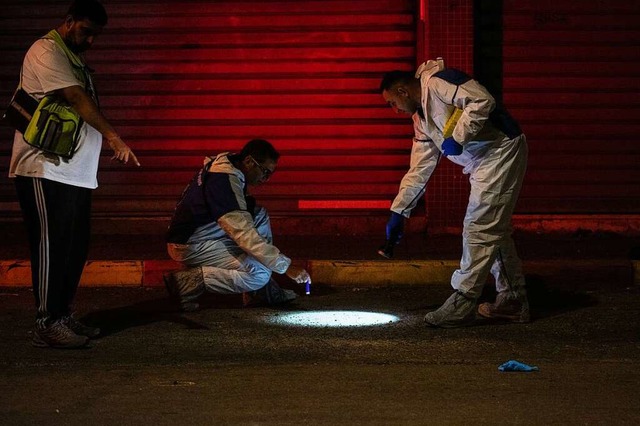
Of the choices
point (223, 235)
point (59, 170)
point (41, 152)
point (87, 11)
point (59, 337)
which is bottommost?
point (59, 337)

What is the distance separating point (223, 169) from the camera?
723 centimetres

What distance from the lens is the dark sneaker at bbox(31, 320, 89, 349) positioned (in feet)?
20.0

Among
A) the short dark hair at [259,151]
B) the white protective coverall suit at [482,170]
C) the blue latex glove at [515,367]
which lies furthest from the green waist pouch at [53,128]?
the blue latex glove at [515,367]

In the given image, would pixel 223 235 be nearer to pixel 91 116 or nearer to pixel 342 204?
pixel 91 116

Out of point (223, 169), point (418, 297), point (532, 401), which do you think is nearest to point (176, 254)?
point (223, 169)

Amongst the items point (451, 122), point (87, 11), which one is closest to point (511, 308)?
point (451, 122)

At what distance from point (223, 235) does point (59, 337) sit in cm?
172

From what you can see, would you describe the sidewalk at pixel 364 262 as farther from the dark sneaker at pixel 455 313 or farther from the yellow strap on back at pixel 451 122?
the yellow strap on back at pixel 451 122

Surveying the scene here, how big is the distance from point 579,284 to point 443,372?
3.63 m

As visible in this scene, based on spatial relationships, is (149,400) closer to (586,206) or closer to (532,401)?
(532,401)

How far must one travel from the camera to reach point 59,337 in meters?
6.08

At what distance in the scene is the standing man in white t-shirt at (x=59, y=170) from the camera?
19.6 feet

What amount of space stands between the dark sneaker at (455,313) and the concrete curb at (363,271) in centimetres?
210

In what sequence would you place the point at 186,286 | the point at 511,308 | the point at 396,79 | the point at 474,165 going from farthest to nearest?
the point at 186,286
the point at 511,308
the point at 474,165
the point at 396,79
